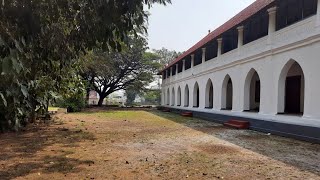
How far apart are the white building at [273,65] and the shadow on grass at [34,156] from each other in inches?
270

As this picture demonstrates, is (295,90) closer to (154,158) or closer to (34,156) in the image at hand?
(154,158)

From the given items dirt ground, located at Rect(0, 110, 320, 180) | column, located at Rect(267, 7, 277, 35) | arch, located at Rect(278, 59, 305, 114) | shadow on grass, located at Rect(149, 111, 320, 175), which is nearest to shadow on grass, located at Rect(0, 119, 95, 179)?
dirt ground, located at Rect(0, 110, 320, 180)

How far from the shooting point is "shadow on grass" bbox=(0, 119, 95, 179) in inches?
226

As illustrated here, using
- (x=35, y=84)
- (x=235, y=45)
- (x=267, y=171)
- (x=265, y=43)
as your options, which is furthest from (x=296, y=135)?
(x=35, y=84)

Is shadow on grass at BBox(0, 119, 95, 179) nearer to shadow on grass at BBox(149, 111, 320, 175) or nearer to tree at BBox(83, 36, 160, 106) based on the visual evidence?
shadow on grass at BBox(149, 111, 320, 175)

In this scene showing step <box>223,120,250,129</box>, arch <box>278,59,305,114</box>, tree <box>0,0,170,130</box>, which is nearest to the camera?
tree <box>0,0,170,130</box>

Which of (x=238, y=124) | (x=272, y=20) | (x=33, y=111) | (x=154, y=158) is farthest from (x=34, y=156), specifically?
(x=272, y=20)

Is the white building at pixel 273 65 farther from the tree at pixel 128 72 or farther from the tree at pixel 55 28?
the tree at pixel 128 72

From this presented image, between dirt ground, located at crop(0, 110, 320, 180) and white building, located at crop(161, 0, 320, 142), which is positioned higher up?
white building, located at crop(161, 0, 320, 142)

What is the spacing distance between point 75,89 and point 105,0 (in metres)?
13.9

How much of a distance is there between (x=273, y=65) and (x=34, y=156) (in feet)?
30.3

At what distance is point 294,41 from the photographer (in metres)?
10.9

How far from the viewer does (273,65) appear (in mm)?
12438

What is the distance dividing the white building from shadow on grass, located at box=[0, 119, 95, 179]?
687 cm
